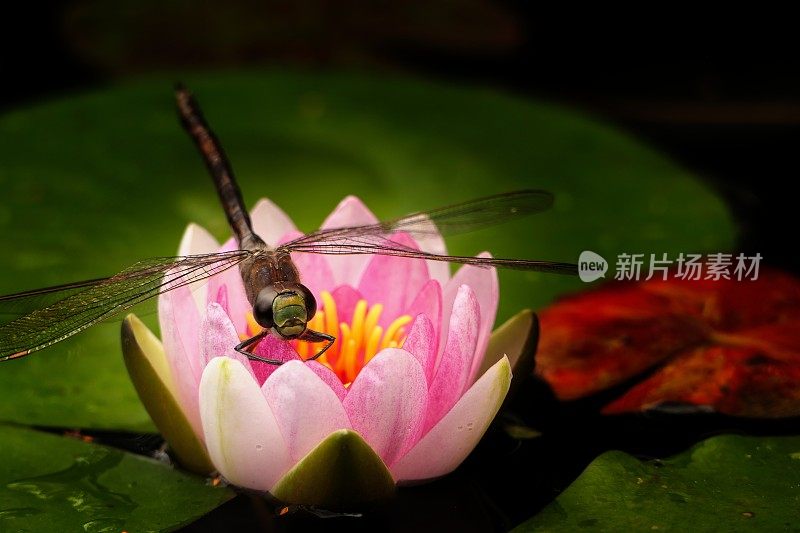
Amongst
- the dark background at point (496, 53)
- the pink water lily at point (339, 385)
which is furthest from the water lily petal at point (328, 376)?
the dark background at point (496, 53)

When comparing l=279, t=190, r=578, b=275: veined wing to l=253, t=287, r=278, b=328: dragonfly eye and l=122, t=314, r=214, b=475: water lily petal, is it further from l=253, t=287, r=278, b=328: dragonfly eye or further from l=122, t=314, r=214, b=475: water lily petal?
l=122, t=314, r=214, b=475: water lily petal

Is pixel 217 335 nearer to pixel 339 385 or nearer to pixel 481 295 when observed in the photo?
pixel 339 385

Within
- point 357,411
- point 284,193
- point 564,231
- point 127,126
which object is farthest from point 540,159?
point 357,411

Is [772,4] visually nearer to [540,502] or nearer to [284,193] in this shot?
[284,193]

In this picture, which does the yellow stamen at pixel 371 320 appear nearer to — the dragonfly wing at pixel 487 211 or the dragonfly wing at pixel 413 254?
the dragonfly wing at pixel 413 254

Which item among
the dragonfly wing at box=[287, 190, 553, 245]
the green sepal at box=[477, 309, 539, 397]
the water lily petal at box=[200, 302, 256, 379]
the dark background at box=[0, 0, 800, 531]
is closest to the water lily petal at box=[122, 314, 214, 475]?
the water lily petal at box=[200, 302, 256, 379]

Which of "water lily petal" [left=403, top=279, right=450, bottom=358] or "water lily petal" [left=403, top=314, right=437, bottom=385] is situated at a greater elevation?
"water lily petal" [left=403, top=279, right=450, bottom=358]
